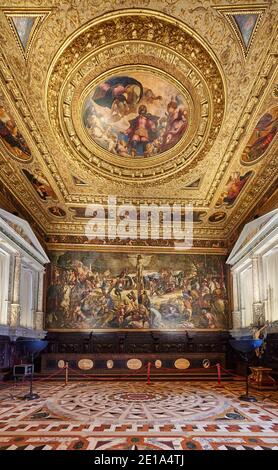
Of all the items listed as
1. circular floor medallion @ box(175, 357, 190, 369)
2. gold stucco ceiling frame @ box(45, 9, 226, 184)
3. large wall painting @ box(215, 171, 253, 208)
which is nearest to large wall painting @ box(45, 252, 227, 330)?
circular floor medallion @ box(175, 357, 190, 369)

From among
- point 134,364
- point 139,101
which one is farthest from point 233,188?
point 134,364

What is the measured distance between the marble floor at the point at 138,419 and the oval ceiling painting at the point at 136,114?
666 centimetres

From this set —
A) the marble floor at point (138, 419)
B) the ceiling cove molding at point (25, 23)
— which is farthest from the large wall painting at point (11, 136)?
the marble floor at point (138, 419)

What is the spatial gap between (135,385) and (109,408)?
13.9ft

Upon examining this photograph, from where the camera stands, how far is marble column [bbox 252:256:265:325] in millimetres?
12320

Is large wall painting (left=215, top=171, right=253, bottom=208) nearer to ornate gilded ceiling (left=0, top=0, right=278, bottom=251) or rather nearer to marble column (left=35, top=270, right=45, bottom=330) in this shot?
ornate gilded ceiling (left=0, top=0, right=278, bottom=251)

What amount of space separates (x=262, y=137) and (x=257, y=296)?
5.55 metres

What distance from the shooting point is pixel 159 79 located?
8.29m

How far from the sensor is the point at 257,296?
1264 centimetres

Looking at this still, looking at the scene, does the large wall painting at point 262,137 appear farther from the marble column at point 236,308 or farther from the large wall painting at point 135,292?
the large wall painting at point 135,292

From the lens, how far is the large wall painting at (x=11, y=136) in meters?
8.56

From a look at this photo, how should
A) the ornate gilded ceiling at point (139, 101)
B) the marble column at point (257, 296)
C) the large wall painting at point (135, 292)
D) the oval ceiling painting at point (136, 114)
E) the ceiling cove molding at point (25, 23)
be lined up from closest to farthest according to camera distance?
1. the ceiling cove molding at point (25, 23)
2. the ornate gilded ceiling at point (139, 101)
3. the oval ceiling painting at point (136, 114)
4. the marble column at point (257, 296)
5. the large wall painting at point (135, 292)
